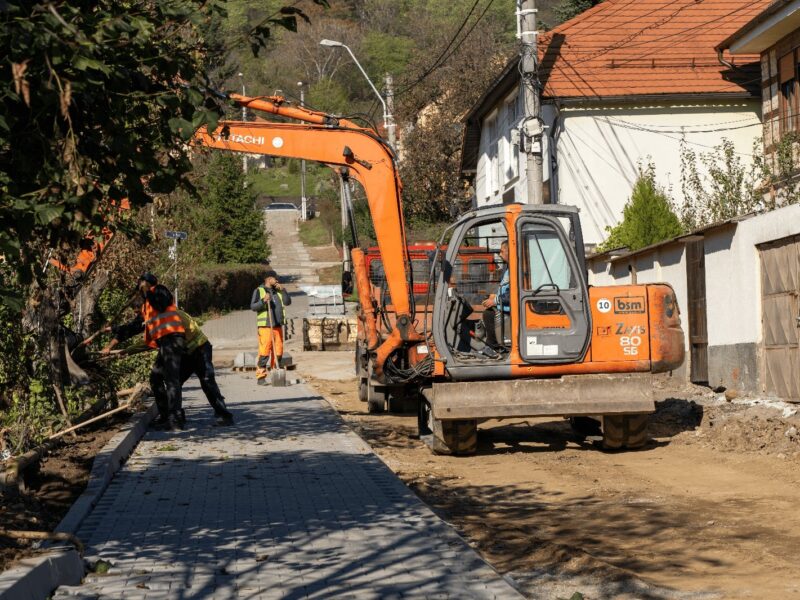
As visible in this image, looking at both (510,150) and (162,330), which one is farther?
(510,150)

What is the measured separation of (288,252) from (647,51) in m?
45.1

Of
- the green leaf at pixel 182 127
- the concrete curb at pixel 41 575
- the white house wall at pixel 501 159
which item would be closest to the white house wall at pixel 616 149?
the white house wall at pixel 501 159

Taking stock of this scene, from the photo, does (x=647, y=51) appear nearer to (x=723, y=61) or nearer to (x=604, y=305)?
(x=723, y=61)

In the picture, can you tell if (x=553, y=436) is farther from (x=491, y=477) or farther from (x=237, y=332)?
(x=237, y=332)

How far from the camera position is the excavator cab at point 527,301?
12.7 metres

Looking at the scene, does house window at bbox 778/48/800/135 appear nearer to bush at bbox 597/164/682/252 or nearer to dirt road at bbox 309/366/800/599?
bush at bbox 597/164/682/252

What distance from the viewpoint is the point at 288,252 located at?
72.1 m

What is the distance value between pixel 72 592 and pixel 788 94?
66.3 ft

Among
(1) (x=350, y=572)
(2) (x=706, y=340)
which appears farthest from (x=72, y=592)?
(2) (x=706, y=340)

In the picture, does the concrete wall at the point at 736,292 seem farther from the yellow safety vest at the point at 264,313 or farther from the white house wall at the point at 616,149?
the white house wall at the point at 616,149

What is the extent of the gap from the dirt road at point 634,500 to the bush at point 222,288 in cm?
3209

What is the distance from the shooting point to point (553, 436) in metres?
14.7

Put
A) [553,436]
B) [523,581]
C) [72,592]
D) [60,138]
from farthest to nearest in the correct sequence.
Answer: [553,436]
[523,581]
[72,592]
[60,138]

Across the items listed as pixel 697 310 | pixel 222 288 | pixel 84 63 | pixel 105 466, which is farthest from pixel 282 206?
pixel 84 63
